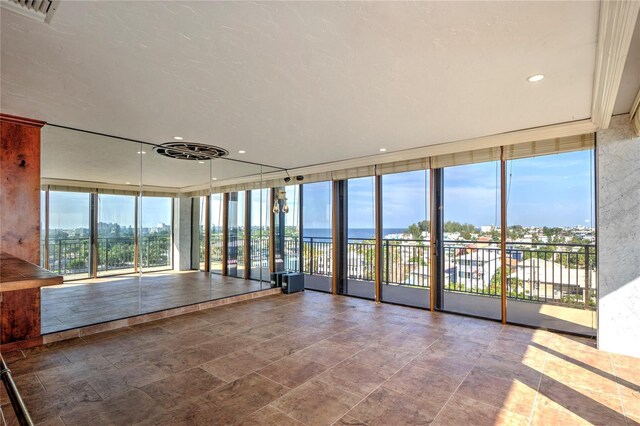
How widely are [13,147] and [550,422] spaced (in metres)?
5.68

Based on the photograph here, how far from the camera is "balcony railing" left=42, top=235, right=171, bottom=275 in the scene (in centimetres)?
420

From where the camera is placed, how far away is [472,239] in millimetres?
4895

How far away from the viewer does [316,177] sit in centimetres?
659

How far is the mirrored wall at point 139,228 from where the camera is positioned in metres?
4.13

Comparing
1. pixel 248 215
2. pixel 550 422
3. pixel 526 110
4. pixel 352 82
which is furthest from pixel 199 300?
pixel 526 110

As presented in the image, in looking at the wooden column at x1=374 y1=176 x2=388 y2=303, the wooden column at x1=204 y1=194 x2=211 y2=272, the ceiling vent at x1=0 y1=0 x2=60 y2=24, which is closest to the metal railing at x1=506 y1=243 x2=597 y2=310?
the wooden column at x1=374 y1=176 x2=388 y2=303

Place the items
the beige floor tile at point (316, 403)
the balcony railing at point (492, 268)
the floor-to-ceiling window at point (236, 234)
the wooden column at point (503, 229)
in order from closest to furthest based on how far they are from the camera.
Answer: the beige floor tile at point (316, 403) < the balcony railing at point (492, 268) < the wooden column at point (503, 229) < the floor-to-ceiling window at point (236, 234)

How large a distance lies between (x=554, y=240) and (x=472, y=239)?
102 cm

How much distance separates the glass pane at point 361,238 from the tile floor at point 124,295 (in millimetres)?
2152

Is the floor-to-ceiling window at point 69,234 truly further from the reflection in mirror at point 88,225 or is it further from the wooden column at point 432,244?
the wooden column at point 432,244

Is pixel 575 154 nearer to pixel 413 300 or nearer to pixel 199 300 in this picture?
pixel 413 300

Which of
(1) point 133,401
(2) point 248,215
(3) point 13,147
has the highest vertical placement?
(3) point 13,147

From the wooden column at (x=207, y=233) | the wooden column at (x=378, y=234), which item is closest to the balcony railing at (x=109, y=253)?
the wooden column at (x=207, y=233)

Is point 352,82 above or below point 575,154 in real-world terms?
above
